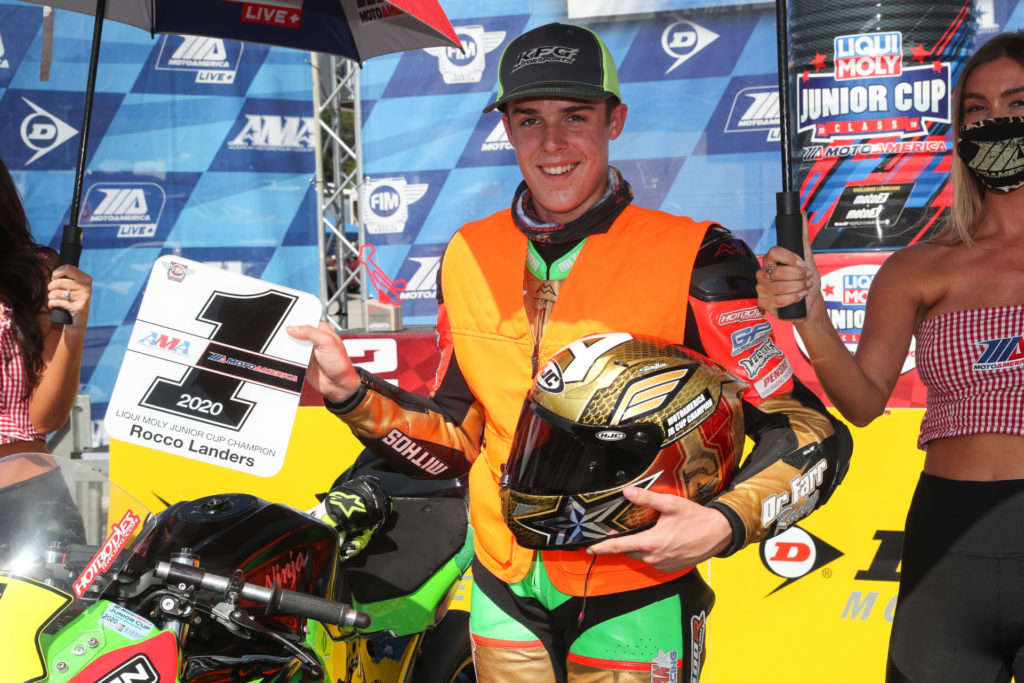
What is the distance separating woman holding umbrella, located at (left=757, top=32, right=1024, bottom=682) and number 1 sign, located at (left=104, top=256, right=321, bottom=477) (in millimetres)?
1000

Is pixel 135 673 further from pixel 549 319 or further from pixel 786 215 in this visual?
pixel 786 215

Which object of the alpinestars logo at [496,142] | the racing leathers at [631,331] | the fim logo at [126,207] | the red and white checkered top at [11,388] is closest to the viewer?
the racing leathers at [631,331]

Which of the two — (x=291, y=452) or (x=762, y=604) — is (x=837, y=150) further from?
(x=291, y=452)

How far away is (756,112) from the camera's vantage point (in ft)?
20.1

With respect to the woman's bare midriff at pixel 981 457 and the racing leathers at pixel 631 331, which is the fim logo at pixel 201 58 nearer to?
the racing leathers at pixel 631 331

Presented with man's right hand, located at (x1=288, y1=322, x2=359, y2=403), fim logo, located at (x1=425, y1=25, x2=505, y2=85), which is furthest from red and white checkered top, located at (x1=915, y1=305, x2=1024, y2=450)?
fim logo, located at (x1=425, y1=25, x2=505, y2=85)

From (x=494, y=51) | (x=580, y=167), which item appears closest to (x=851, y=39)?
(x=494, y=51)

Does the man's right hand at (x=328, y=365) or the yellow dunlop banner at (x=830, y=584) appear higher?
the man's right hand at (x=328, y=365)

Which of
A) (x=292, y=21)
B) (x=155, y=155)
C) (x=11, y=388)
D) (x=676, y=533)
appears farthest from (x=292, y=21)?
(x=155, y=155)

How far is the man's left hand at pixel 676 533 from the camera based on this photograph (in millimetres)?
1658

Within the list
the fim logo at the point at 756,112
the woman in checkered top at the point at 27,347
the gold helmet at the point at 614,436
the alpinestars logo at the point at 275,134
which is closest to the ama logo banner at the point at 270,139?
the alpinestars logo at the point at 275,134

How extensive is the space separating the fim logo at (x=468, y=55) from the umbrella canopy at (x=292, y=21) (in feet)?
11.1

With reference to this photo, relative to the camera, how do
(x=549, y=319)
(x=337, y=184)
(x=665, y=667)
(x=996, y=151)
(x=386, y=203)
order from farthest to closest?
(x=337, y=184) < (x=386, y=203) < (x=996, y=151) < (x=549, y=319) < (x=665, y=667)

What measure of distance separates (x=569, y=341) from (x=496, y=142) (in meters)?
4.88
